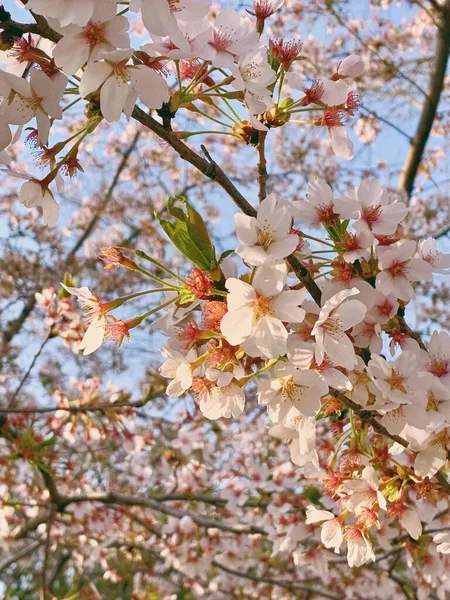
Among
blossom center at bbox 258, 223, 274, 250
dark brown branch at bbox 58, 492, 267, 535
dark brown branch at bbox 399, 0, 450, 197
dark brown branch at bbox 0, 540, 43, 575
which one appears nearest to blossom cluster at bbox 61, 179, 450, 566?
blossom center at bbox 258, 223, 274, 250

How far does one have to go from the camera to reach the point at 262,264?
0.85 m

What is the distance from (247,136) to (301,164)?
6450 millimetres

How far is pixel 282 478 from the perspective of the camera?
3.00m

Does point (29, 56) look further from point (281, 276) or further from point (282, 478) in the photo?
point (282, 478)

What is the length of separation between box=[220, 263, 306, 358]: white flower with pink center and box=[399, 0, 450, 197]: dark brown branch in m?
3.39

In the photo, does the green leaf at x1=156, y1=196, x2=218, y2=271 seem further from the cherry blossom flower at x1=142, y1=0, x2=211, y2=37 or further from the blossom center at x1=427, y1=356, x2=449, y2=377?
the blossom center at x1=427, y1=356, x2=449, y2=377

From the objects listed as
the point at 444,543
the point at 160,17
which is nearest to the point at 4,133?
the point at 160,17

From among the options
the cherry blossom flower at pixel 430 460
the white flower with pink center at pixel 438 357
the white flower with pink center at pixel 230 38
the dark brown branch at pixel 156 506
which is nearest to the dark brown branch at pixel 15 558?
the dark brown branch at pixel 156 506

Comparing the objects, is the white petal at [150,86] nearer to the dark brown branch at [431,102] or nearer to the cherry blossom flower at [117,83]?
the cherry blossom flower at [117,83]

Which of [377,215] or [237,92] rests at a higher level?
[237,92]

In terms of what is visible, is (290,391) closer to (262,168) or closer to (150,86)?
(262,168)

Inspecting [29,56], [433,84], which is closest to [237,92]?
[29,56]

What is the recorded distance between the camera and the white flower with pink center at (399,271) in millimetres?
1054

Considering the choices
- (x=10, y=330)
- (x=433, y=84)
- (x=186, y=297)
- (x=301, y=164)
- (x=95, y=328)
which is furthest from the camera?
(x=301, y=164)
